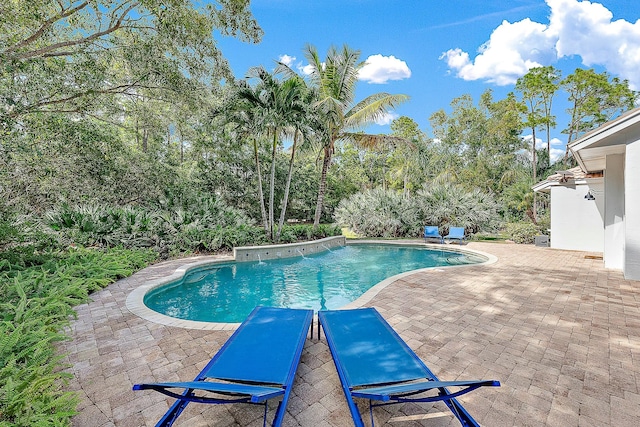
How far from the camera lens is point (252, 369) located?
2873 mm

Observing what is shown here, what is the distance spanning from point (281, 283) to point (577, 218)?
42.0 feet

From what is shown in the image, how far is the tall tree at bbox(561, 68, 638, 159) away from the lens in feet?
75.0

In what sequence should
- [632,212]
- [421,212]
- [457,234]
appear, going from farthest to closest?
[421,212] → [457,234] → [632,212]

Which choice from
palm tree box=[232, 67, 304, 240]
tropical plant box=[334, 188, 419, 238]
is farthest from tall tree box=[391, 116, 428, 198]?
palm tree box=[232, 67, 304, 240]

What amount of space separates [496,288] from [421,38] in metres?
14.4

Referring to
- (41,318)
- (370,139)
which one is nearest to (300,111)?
(370,139)

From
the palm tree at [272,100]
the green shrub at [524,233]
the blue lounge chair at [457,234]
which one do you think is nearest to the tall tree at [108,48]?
the palm tree at [272,100]

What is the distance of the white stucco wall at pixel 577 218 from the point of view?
464 inches

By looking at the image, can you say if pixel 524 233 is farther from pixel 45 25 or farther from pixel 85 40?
pixel 45 25

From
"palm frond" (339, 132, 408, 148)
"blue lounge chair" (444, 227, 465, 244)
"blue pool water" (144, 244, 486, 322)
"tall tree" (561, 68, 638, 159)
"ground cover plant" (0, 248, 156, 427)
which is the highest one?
"tall tree" (561, 68, 638, 159)

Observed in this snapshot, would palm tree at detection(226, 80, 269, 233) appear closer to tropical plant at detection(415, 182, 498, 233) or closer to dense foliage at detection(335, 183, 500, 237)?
dense foliage at detection(335, 183, 500, 237)

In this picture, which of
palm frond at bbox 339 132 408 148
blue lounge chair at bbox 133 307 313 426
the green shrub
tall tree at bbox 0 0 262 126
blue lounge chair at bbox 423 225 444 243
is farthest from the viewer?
palm frond at bbox 339 132 408 148

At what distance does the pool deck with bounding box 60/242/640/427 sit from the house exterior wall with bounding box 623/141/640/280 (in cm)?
69

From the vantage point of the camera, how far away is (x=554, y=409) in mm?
2850
